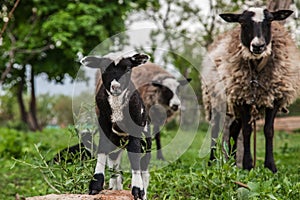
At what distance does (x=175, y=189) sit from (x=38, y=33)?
11.1 m

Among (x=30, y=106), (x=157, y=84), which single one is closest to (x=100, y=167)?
(x=157, y=84)

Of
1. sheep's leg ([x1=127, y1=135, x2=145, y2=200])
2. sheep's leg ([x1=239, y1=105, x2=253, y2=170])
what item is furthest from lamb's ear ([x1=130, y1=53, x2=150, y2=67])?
sheep's leg ([x1=239, y1=105, x2=253, y2=170])

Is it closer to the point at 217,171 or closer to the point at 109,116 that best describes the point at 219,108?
the point at 217,171

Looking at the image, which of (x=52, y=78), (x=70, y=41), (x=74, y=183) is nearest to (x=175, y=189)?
(x=74, y=183)

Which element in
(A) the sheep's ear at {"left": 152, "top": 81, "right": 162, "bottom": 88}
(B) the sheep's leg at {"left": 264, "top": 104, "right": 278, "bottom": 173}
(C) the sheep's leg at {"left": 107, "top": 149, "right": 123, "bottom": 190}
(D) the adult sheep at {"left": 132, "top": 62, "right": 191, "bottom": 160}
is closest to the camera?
(C) the sheep's leg at {"left": 107, "top": 149, "right": 123, "bottom": 190}

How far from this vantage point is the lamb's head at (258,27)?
204 inches

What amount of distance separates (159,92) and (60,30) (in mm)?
5113

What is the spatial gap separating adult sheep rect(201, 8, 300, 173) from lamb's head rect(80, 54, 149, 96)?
2.12 metres

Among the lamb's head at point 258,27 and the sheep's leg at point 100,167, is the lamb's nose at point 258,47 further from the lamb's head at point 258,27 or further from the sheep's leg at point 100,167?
the sheep's leg at point 100,167

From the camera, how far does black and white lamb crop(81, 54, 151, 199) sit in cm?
342

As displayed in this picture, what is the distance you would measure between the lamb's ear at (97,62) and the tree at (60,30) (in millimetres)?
6874

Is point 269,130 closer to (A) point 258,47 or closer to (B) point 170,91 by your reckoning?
(A) point 258,47

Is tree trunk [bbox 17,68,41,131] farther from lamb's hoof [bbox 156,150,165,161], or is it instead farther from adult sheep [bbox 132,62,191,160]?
Answer: lamb's hoof [bbox 156,150,165,161]

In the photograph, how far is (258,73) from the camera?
18.7 ft
